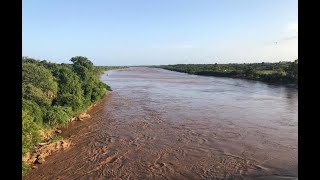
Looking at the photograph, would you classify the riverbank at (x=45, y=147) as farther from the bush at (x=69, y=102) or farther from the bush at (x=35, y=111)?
the bush at (x=69, y=102)

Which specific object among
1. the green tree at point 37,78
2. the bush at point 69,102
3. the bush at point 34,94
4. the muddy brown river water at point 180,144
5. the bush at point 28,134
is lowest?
the muddy brown river water at point 180,144

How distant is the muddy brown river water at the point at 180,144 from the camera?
41.8 feet

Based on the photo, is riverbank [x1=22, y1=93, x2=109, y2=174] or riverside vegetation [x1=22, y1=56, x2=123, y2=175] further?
riverside vegetation [x1=22, y1=56, x2=123, y2=175]

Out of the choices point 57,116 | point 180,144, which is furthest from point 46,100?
point 180,144

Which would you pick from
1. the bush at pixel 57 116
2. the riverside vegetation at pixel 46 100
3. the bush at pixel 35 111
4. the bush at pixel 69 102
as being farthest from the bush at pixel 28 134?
the bush at pixel 69 102

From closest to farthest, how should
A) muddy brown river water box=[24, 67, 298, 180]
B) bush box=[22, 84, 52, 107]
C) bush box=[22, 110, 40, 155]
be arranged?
bush box=[22, 110, 40, 155], muddy brown river water box=[24, 67, 298, 180], bush box=[22, 84, 52, 107]

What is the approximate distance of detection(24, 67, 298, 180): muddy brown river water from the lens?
1273cm

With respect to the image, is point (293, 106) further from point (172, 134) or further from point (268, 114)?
point (172, 134)

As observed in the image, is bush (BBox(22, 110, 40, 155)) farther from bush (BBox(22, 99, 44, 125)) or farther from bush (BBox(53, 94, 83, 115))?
bush (BBox(53, 94, 83, 115))

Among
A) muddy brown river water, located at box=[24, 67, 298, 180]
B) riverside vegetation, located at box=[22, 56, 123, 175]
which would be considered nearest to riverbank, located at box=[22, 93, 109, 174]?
riverside vegetation, located at box=[22, 56, 123, 175]

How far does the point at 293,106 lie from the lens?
27750 mm

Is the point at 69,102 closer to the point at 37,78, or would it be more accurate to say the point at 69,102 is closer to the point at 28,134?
the point at 37,78

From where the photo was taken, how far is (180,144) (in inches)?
650
